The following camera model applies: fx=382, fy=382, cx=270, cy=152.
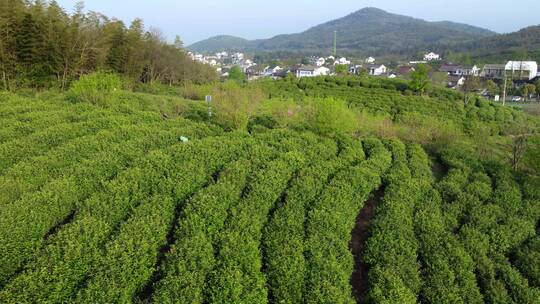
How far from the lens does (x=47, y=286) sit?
6.29 metres

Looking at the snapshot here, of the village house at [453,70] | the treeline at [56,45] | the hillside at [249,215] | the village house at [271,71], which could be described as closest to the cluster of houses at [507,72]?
the village house at [453,70]

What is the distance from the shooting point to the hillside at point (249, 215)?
22.7 ft

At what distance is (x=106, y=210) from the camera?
8367 millimetres

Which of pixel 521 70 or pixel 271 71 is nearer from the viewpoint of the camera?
pixel 521 70

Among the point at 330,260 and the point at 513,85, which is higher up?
the point at 513,85

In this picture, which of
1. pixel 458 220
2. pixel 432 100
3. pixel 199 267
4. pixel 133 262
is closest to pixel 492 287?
pixel 458 220

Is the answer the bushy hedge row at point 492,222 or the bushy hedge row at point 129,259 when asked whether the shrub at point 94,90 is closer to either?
the bushy hedge row at point 129,259

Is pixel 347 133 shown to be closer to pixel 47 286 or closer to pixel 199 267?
pixel 199 267

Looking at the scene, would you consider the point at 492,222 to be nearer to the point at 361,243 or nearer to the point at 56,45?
the point at 361,243

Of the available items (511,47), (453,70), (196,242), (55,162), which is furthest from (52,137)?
(511,47)

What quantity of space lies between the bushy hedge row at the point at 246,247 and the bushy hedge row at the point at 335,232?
1018 millimetres

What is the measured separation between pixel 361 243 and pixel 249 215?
290 centimetres

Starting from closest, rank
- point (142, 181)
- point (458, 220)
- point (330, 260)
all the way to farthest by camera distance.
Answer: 1. point (330, 260)
2. point (142, 181)
3. point (458, 220)

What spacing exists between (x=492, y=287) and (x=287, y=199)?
4832 millimetres
